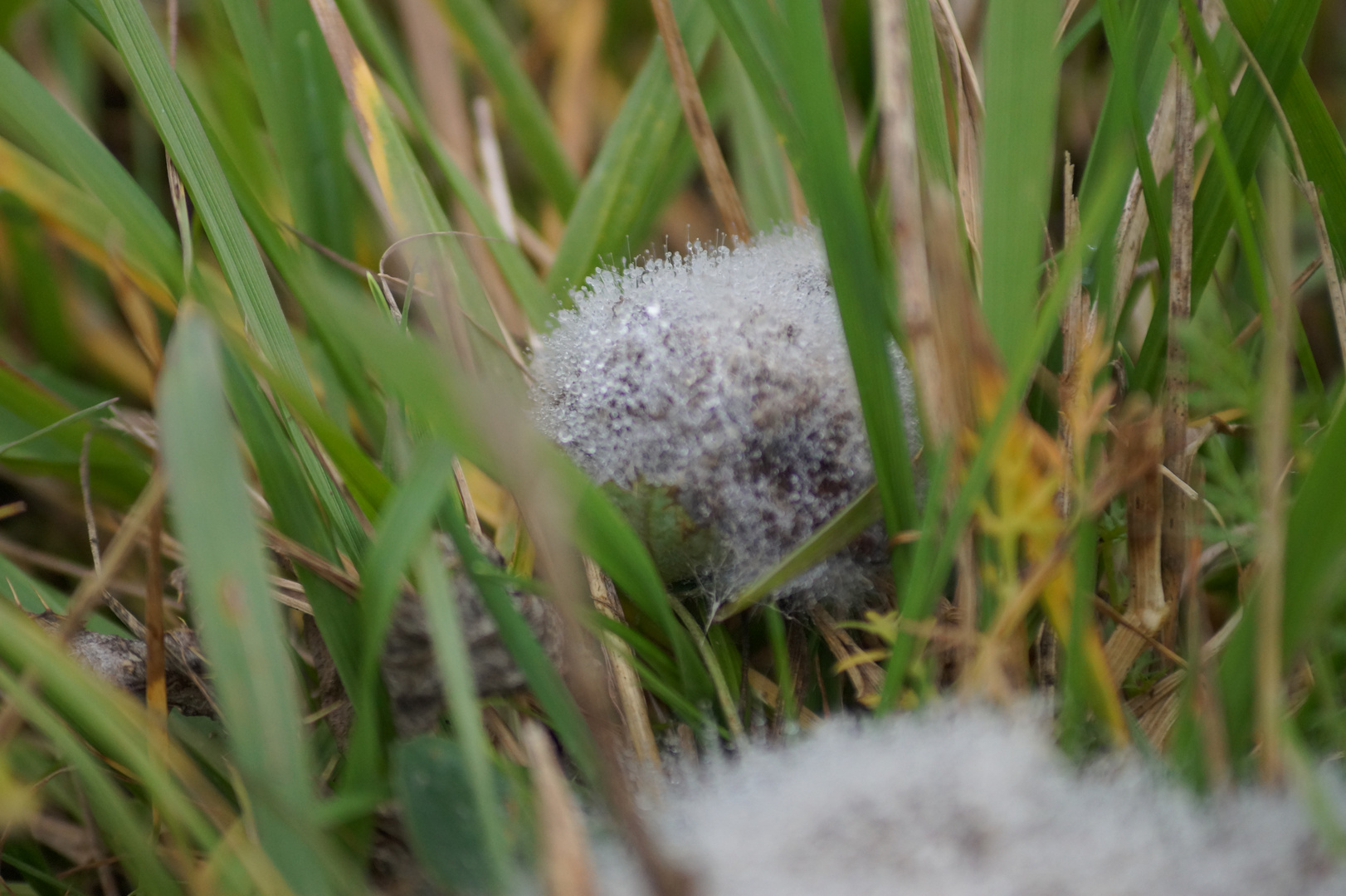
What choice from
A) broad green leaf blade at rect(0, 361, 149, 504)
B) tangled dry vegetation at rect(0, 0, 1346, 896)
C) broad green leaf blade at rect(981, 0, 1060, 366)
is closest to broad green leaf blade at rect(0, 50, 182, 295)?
tangled dry vegetation at rect(0, 0, 1346, 896)

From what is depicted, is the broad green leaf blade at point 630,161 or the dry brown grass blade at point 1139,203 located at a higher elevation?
the broad green leaf blade at point 630,161

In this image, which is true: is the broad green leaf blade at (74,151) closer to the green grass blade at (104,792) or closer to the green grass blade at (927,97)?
the green grass blade at (104,792)

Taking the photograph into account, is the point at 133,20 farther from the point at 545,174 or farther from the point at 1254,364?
the point at 1254,364

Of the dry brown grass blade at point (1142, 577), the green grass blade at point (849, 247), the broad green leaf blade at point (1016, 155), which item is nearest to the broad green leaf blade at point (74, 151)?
the green grass blade at point (849, 247)

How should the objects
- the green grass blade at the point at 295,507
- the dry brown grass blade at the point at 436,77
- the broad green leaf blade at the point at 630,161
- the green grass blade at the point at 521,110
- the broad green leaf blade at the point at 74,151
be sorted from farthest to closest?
1. the dry brown grass blade at the point at 436,77
2. the green grass blade at the point at 521,110
3. the broad green leaf blade at the point at 630,161
4. the broad green leaf blade at the point at 74,151
5. the green grass blade at the point at 295,507

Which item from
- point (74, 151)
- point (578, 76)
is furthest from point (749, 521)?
point (578, 76)

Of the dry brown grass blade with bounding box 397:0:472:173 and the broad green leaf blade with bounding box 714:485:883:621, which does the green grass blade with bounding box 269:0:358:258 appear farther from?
the broad green leaf blade with bounding box 714:485:883:621

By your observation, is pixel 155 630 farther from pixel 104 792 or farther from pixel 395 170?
pixel 395 170

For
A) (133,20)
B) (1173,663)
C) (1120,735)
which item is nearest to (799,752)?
(1120,735)
